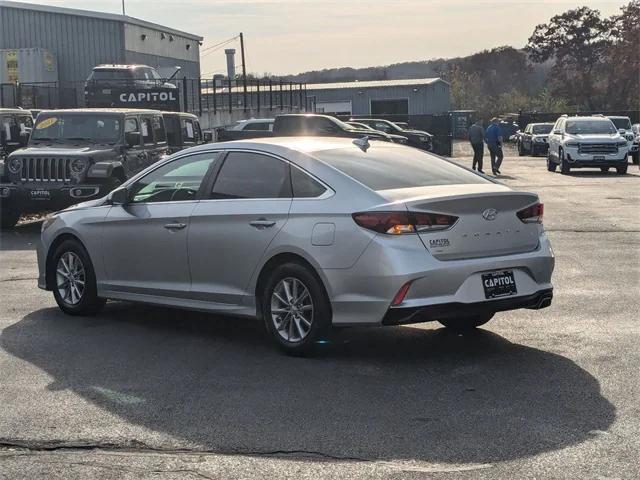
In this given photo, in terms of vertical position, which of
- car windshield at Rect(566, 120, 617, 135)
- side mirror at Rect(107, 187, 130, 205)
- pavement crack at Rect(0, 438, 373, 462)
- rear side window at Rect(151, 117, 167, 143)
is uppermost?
car windshield at Rect(566, 120, 617, 135)

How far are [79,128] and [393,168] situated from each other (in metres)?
10.2

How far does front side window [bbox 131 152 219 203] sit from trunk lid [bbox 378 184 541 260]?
1.83 metres

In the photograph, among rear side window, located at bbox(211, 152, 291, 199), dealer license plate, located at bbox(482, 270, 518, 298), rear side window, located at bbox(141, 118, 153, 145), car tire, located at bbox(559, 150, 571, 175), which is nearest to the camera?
dealer license plate, located at bbox(482, 270, 518, 298)

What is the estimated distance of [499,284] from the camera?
6766 millimetres

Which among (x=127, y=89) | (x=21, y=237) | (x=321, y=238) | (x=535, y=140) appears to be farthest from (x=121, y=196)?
(x=535, y=140)

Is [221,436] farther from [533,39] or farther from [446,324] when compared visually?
[533,39]

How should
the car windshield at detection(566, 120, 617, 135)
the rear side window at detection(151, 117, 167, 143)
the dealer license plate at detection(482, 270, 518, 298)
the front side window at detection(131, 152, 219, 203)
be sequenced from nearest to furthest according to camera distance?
1. the dealer license plate at detection(482, 270, 518, 298)
2. the front side window at detection(131, 152, 219, 203)
3. the rear side window at detection(151, 117, 167, 143)
4. the car windshield at detection(566, 120, 617, 135)

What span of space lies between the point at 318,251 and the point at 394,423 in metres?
1.66

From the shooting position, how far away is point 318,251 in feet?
22.1

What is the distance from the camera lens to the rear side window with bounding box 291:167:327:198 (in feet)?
22.9

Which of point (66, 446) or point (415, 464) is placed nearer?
point (415, 464)

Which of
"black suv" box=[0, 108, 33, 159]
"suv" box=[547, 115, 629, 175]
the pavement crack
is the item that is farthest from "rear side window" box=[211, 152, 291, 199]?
"suv" box=[547, 115, 629, 175]

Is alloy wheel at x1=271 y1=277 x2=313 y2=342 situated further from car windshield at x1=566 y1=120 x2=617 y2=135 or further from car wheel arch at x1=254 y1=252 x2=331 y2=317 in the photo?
car windshield at x1=566 y1=120 x2=617 y2=135

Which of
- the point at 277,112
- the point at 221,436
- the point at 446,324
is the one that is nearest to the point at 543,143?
the point at 277,112
